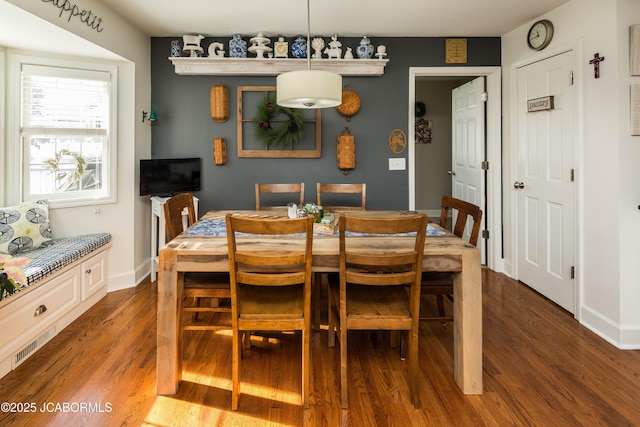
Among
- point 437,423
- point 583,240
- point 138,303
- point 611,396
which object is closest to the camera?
point 437,423

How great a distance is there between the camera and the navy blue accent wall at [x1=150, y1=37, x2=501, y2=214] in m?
4.05

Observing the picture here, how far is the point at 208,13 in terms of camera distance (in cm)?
339

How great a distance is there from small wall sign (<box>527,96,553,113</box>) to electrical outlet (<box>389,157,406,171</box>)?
1.23 meters

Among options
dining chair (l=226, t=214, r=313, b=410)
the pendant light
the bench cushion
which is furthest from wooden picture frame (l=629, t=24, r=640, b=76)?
the bench cushion

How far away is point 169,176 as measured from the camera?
12.6ft

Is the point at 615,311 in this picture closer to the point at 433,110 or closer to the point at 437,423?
the point at 437,423

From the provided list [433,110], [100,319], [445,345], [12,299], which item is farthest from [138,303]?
[433,110]

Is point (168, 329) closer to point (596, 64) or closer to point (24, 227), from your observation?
point (24, 227)

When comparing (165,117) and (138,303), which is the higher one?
(165,117)

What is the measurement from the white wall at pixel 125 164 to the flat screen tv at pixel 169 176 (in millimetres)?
183

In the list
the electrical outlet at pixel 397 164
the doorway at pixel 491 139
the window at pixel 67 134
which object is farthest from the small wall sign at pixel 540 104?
the window at pixel 67 134

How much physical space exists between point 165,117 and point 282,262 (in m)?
2.93

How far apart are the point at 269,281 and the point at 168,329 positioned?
2.01 ft

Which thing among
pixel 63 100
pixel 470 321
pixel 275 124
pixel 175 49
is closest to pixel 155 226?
pixel 63 100
